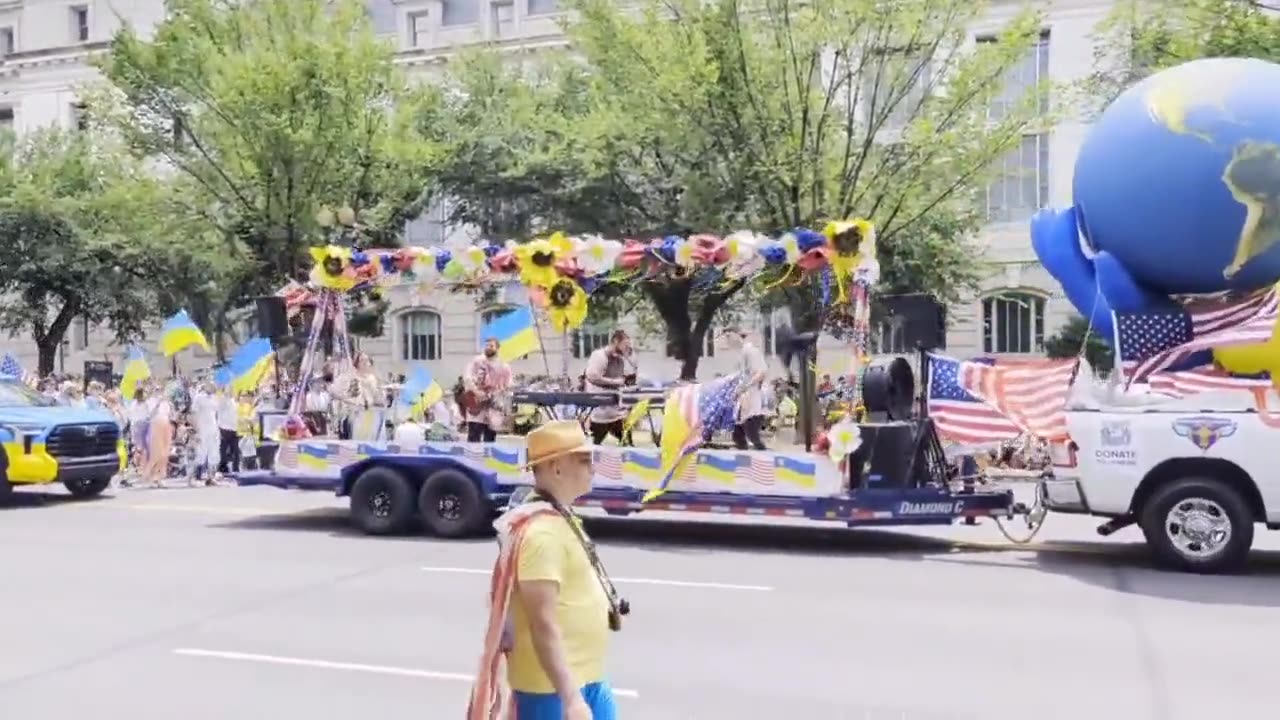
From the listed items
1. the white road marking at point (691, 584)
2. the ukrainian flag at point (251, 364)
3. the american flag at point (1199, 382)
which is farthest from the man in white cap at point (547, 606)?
the ukrainian flag at point (251, 364)

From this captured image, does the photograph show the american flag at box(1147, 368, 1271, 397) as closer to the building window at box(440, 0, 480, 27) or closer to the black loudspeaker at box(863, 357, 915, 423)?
the black loudspeaker at box(863, 357, 915, 423)

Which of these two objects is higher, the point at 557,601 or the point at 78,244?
the point at 78,244

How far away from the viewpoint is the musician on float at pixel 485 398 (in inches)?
586

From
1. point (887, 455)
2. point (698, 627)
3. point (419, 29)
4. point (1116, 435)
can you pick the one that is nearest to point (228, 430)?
point (887, 455)

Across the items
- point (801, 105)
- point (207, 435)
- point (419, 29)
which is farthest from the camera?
point (419, 29)

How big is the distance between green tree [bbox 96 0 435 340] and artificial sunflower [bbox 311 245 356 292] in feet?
34.3

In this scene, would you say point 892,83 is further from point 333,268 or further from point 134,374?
point 134,374

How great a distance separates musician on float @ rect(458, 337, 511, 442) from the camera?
1489 cm

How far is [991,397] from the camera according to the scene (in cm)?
1202

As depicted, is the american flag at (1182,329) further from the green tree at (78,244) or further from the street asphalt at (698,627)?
the green tree at (78,244)

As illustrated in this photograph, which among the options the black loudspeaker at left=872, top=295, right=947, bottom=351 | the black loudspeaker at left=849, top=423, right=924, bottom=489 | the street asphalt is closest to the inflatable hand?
the black loudspeaker at left=872, top=295, right=947, bottom=351

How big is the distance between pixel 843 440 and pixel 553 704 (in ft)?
26.4

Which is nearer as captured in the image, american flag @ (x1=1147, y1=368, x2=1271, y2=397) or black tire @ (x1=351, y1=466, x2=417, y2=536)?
american flag @ (x1=1147, y1=368, x2=1271, y2=397)

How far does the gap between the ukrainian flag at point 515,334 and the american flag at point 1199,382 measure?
23.4ft
